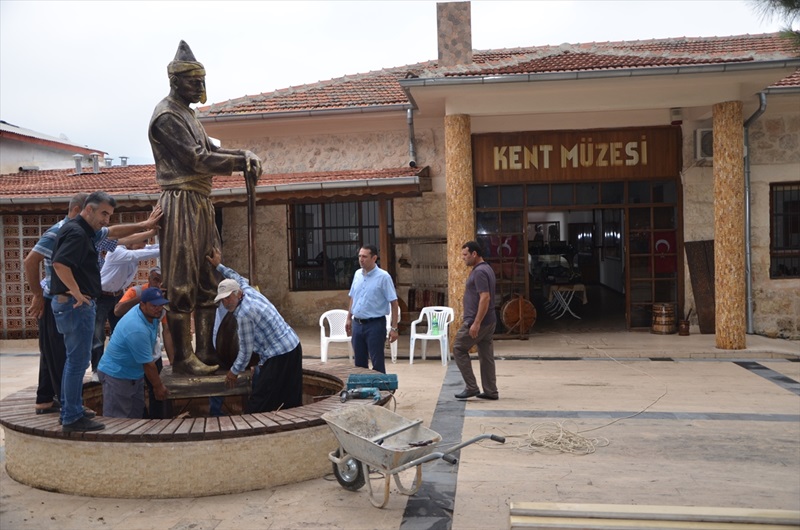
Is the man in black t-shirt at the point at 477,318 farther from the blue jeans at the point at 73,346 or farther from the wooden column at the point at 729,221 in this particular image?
the wooden column at the point at 729,221

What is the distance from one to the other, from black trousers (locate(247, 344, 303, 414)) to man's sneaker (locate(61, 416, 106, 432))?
1116 mm

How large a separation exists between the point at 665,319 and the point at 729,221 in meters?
2.18

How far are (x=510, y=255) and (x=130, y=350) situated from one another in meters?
7.86

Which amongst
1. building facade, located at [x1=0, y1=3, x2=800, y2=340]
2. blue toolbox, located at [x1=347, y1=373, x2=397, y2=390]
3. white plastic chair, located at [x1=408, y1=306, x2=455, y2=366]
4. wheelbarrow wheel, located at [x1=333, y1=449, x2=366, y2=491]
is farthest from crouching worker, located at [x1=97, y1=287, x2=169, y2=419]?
building facade, located at [x1=0, y1=3, x2=800, y2=340]

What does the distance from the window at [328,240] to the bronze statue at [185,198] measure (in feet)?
24.9

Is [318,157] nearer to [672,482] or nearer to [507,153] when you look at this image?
[507,153]

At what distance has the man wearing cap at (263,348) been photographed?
5422 mm

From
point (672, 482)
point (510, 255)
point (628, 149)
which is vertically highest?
point (628, 149)

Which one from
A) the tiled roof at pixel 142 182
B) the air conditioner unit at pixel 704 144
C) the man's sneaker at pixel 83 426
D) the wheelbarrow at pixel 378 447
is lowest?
the wheelbarrow at pixel 378 447

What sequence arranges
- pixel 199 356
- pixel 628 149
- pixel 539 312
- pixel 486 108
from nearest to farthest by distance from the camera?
pixel 199 356 → pixel 486 108 → pixel 628 149 → pixel 539 312

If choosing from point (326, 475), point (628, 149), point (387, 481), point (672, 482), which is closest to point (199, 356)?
point (326, 475)

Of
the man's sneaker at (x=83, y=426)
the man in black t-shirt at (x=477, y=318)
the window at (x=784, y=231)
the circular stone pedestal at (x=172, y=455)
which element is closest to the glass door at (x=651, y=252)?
the window at (x=784, y=231)

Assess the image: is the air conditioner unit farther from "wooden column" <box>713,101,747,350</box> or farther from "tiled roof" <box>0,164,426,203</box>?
"tiled roof" <box>0,164,426,203</box>

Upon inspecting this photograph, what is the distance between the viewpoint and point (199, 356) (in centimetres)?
604
